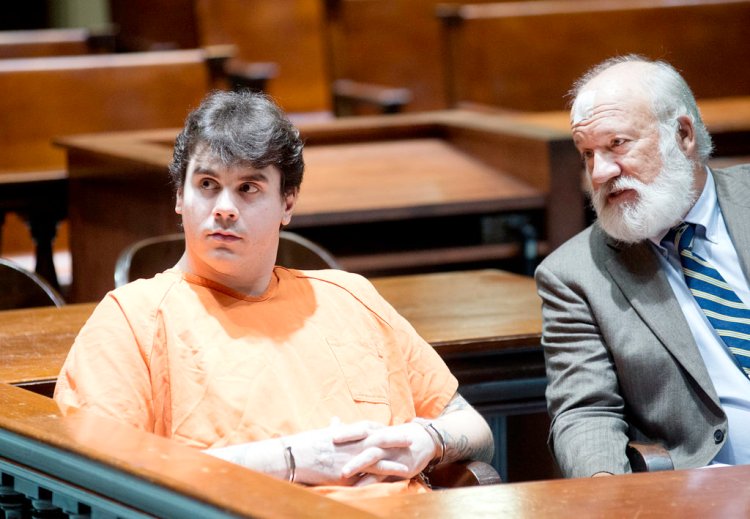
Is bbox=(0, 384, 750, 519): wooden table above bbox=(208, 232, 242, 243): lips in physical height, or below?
below

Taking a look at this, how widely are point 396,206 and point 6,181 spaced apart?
1.43 meters

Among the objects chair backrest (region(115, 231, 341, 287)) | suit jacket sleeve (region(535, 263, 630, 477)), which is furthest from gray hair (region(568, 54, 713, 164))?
chair backrest (region(115, 231, 341, 287))

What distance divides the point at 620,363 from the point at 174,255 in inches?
52.7

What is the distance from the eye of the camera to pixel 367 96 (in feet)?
20.3

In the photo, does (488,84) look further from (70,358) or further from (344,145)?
(70,358)

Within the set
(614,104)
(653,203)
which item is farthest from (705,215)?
(614,104)

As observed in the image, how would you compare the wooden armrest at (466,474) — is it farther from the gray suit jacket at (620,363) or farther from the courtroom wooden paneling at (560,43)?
the courtroom wooden paneling at (560,43)

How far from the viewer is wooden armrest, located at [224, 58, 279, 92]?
18.9 ft

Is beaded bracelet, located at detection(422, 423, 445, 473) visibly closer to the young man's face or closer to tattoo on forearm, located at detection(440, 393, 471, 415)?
tattoo on forearm, located at detection(440, 393, 471, 415)

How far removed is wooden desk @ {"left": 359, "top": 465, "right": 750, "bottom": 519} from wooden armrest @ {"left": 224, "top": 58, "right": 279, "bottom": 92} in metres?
4.10

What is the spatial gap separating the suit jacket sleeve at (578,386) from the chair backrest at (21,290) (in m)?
1.30

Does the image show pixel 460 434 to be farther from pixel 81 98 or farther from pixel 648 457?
pixel 81 98

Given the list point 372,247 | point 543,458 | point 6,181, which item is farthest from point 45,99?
point 543,458

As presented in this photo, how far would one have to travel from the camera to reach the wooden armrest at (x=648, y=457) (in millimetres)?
2221
